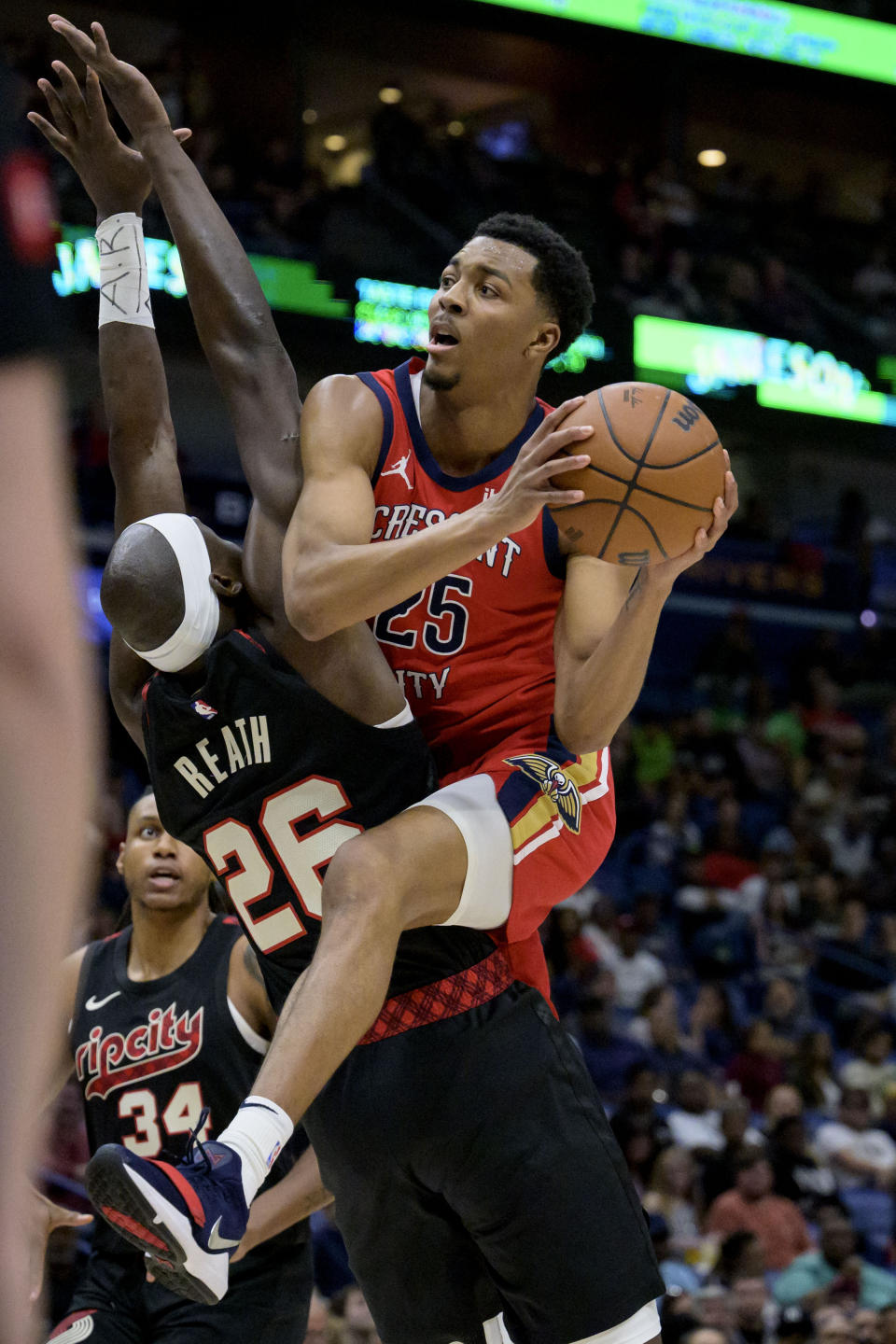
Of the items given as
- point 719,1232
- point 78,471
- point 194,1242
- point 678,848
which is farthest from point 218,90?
point 194,1242

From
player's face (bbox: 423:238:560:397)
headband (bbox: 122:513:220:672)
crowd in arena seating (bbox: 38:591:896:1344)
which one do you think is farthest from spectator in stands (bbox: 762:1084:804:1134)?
headband (bbox: 122:513:220:672)

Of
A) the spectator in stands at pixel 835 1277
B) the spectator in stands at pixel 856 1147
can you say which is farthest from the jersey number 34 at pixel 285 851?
the spectator in stands at pixel 856 1147

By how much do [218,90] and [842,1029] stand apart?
12.8 m

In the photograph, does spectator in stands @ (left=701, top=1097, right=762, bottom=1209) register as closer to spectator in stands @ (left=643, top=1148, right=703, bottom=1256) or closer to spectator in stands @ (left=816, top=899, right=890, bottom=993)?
spectator in stands @ (left=643, top=1148, right=703, bottom=1256)

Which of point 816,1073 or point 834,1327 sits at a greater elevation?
point 834,1327

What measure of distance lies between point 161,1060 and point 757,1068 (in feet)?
22.8

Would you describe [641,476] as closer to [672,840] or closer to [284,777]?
[284,777]

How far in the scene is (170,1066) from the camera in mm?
4531

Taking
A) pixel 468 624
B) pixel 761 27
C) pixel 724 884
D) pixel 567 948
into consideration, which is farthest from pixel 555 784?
pixel 761 27

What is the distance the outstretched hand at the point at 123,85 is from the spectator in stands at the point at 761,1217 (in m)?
6.71

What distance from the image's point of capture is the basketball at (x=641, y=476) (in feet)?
10.9

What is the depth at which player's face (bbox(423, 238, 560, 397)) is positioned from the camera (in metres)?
3.77

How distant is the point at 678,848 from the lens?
1327cm

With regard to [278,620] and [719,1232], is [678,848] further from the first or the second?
[278,620]
